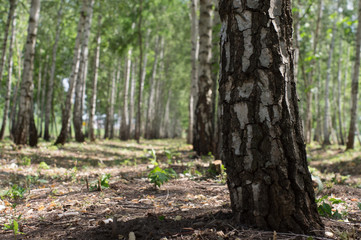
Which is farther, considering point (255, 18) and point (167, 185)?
point (167, 185)

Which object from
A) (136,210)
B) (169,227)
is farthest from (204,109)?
(169,227)

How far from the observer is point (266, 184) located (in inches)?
73.9

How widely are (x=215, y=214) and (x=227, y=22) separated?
1542mm

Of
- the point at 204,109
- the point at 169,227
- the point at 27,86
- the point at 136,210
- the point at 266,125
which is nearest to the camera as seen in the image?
the point at 266,125

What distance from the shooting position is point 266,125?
1.88 m

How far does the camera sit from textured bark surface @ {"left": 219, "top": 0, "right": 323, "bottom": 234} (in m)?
1.87

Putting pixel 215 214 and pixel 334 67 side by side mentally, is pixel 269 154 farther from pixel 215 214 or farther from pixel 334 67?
pixel 334 67

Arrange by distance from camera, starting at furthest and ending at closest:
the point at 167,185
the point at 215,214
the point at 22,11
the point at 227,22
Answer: the point at 22,11 < the point at 167,185 < the point at 215,214 < the point at 227,22

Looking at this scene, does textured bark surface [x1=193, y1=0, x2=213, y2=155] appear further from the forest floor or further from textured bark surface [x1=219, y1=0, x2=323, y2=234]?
textured bark surface [x1=219, y1=0, x2=323, y2=234]

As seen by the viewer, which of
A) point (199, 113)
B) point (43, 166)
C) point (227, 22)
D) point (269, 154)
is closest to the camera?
point (269, 154)

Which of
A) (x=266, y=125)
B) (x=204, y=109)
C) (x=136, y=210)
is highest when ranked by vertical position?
(x=204, y=109)

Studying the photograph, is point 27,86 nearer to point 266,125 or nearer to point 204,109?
point 204,109

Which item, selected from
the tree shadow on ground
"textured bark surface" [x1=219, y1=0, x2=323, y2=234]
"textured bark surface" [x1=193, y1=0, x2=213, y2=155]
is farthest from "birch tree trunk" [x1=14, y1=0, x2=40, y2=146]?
"textured bark surface" [x1=219, y1=0, x2=323, y2=234]

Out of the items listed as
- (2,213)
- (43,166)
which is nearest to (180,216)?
(2,213)
